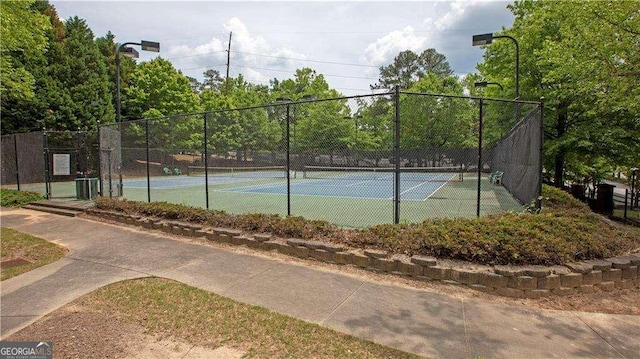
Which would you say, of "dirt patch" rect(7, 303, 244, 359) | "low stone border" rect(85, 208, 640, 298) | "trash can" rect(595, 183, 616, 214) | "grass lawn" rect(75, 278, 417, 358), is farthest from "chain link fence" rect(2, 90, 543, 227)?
"dirt patch" rect(7, 303, 244, 359)

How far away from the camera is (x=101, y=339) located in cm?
309

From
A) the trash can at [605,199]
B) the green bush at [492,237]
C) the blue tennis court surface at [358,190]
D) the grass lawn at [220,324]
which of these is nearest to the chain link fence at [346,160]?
the blue tennis court surface at [358,190]

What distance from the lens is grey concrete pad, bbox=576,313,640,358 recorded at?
3031 mm

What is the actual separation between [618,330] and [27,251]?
9.00 m

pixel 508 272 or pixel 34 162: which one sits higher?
pixel 34 162

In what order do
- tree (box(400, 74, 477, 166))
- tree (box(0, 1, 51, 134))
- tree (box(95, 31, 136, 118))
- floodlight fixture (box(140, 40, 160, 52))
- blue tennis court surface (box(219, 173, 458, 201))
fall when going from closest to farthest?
floodlight fixture (box(140, 40, 160, 52)) < tree (box(0, 1, 51, 134)) < blue tennis court surface (box(219, 173, 458, 201)) < tree (box(400, 74, 477, 166)) < tree (box(95, 31, 136, 118))

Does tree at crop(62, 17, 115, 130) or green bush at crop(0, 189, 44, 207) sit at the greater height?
tree at crop(62, 17, 115, 130)

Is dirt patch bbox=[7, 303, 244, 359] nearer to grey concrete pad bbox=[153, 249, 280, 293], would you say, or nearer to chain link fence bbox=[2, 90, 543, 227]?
grey concrete pad bbox=[153, 249, 280, 293]

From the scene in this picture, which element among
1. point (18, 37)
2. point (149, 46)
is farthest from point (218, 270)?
point (18, 37)

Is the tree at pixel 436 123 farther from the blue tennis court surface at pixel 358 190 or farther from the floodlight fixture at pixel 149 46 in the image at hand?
the floodlight fixture at pixel 149 46

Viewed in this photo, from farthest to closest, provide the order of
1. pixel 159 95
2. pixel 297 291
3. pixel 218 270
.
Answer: pixel 159 95 < pixel 218 270 < pixel 297 291

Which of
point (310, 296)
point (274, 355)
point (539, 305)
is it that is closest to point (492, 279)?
point (539, 305)

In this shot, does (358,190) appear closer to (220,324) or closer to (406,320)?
(406,320)

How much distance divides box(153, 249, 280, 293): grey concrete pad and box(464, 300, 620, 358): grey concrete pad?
2.96 m
